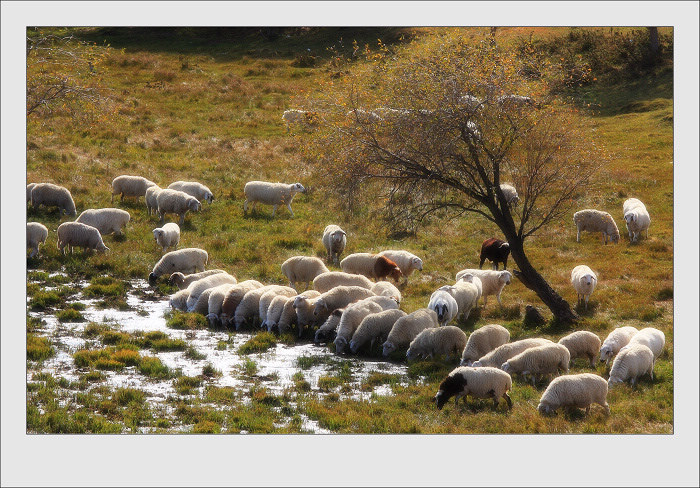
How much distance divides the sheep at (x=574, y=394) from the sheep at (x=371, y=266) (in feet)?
26.7

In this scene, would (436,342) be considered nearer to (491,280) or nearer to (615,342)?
(615,342)

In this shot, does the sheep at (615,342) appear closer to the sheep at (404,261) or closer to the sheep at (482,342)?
the sheep at (482,342)

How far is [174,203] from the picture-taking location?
2439cm

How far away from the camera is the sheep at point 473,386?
12.4 metres

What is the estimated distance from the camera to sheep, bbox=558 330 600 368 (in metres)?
14.3

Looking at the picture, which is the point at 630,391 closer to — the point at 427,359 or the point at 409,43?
the point at 427,359

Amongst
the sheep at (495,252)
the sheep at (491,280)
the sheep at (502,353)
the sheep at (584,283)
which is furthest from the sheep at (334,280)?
the sheep at (584,283)

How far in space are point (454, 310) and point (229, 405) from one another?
636cm

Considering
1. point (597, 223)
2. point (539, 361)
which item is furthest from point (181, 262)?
point (597, 223)

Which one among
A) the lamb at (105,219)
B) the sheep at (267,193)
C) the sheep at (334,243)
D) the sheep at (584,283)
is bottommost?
the sheep at (584,283)

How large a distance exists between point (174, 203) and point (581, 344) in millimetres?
14624

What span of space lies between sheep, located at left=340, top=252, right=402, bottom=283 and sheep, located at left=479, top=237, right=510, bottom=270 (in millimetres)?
3045

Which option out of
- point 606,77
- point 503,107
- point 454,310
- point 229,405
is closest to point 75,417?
point 229,405

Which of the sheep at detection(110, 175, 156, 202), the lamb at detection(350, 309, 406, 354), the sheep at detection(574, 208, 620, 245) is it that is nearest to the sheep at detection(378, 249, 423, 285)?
the lamb at detection(350, 309, 406, 354)
